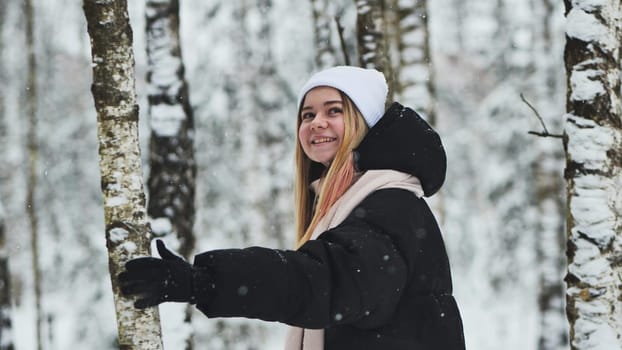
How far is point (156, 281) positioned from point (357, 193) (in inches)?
32.1

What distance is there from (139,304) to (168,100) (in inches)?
193

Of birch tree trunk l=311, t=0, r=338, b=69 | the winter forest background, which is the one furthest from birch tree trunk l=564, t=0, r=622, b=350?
the winter forest background

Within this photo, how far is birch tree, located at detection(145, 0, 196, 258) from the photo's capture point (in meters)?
6.53

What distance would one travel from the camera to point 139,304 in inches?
71.6

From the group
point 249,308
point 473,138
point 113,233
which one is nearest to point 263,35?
point 473,138

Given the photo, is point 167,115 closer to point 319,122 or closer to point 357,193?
point 319,122

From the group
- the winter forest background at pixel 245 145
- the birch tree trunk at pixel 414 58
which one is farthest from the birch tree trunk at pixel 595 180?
the winter forest background at pixel 245 145

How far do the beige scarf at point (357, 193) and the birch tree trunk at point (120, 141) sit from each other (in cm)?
76

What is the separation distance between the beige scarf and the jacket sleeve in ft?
0.75

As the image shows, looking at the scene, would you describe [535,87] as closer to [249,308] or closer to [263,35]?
[263,35]

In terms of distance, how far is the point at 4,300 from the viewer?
26.1 ft

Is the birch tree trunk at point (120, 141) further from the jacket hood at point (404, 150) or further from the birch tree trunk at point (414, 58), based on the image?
the birch tree trunk at point (414, 58)

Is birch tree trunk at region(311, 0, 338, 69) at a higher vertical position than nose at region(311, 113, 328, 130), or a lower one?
higher

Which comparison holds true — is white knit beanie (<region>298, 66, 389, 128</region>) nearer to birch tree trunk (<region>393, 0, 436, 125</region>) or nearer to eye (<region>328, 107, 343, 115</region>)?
eye (<region>328, 107, 343, 115</region>)
